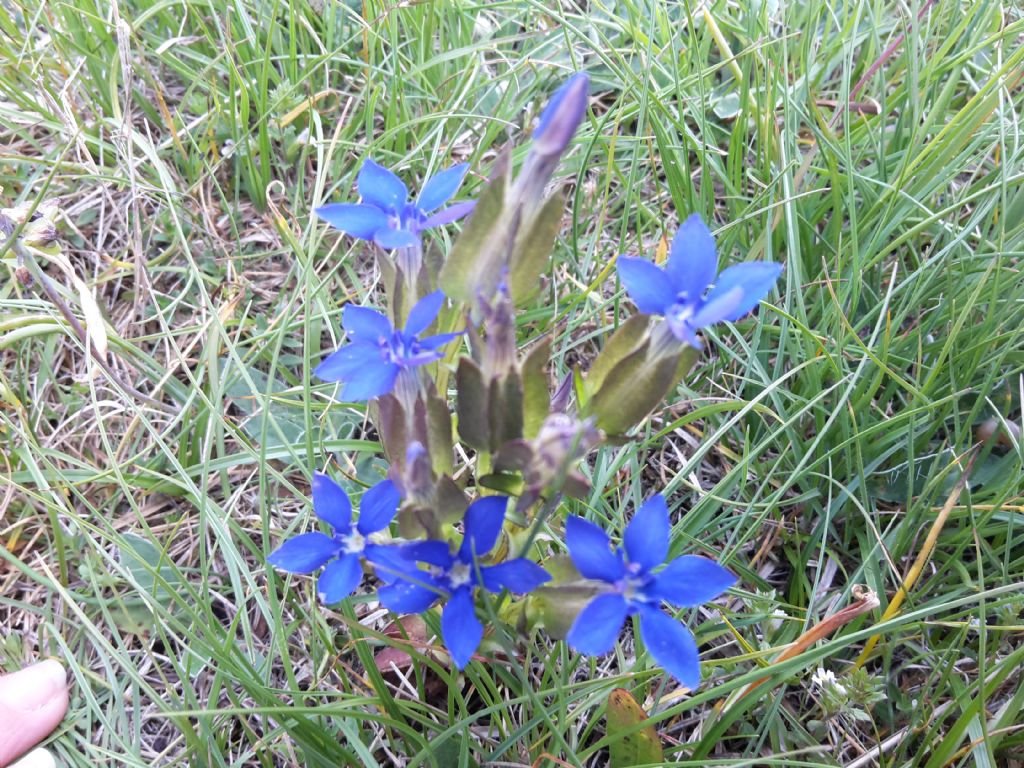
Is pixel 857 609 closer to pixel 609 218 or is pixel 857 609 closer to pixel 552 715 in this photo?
pixel 552 715

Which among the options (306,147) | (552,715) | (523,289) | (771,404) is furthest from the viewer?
(306,147)

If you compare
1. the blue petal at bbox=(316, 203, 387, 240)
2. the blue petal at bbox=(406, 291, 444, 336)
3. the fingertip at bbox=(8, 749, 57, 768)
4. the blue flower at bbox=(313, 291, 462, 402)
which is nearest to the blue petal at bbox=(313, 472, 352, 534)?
the blue flower at bbox=(313, 291, 462, 402)

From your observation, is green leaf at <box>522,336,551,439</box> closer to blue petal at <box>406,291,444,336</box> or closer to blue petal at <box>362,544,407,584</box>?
blue petal at <box>406,291,444,336</box>

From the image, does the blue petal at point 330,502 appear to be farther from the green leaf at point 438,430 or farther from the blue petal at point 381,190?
the blue petal at point 381,190

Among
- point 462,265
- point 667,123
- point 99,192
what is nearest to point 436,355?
point 462,265

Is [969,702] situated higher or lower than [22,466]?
lower

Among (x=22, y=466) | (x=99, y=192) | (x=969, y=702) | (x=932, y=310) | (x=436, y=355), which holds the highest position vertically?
(x=436, y=355)
